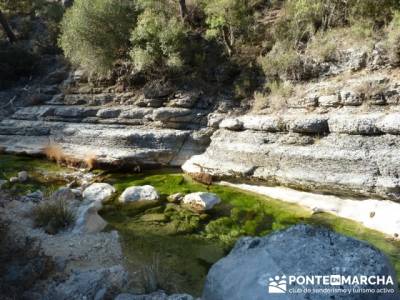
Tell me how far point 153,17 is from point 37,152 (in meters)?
7.58

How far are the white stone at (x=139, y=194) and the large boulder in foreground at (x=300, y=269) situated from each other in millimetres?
6464

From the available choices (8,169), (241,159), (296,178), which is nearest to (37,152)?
(8,169)

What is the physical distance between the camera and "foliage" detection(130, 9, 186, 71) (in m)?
16.4

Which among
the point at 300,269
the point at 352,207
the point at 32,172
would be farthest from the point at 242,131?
the point at 300,269

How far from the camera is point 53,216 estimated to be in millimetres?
10125

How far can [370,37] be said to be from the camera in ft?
43.6

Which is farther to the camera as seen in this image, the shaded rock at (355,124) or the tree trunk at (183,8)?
the tree trunk at (183,8)

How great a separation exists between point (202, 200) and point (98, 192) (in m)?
3.50

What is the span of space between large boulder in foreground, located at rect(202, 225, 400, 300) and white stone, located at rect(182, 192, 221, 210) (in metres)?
5.38

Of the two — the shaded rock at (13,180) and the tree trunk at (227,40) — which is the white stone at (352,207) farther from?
the shaded rock at (13,180)

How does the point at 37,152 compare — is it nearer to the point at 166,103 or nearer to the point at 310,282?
the point at 166,103

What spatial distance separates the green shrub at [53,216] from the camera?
393 inches

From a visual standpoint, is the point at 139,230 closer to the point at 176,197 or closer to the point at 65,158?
the point at 176,197

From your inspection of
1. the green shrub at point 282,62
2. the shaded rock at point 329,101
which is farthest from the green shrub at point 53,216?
the green shrub at point 282,62
